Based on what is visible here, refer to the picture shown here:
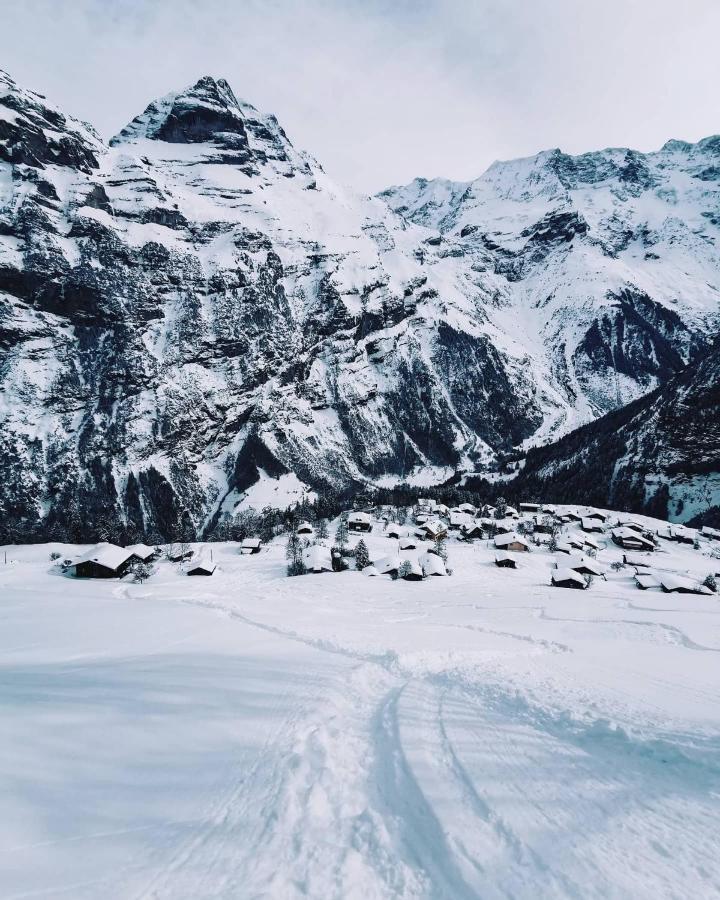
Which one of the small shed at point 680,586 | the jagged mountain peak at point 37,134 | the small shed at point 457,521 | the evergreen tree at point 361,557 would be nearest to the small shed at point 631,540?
the small shed at point 680,586

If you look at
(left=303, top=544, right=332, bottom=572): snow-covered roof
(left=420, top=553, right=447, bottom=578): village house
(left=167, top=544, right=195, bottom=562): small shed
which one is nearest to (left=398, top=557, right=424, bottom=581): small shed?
(left=420, top=553, right=447, bottom=578): village house

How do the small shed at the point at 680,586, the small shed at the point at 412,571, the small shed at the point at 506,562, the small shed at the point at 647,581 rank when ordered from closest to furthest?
the small shed at the point at 680,586 → the small shed at the point at 647,581 → the small shed at the point at 412,571 → the small shed at the point at 506,562

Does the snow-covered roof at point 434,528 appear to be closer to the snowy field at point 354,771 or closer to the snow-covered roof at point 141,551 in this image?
the snow-covered roof at point 141,551

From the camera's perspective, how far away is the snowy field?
417 cm

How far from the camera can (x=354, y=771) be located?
6.38 metres

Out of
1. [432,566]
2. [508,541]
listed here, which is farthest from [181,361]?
[432,566]

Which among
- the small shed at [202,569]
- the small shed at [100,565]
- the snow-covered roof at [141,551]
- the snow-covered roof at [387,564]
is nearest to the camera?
the snow-covered roof at [387,564]

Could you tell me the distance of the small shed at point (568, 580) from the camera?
1736 inches

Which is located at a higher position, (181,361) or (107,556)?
(181,361)

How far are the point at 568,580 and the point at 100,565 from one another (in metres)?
55.0

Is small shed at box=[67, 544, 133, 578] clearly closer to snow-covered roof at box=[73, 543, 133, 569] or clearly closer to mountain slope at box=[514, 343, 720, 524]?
snow-covered roof at box=[73, 543, 133, 569]

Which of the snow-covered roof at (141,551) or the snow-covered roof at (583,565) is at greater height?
the snow-covered roof at (141,551)

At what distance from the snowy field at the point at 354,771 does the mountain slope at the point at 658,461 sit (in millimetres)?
110634

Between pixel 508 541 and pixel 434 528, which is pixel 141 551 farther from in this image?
pixel 508 541
